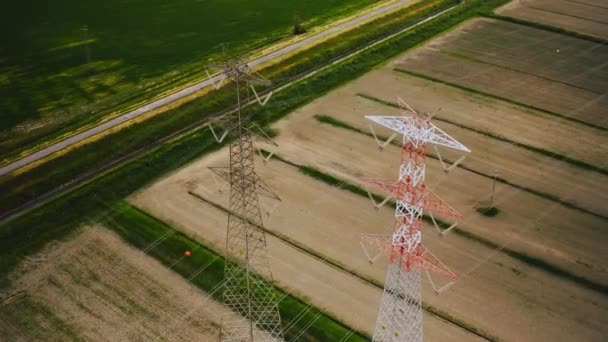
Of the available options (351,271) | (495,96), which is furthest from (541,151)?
(351,271)

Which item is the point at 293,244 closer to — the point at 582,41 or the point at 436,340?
the point at 436,340

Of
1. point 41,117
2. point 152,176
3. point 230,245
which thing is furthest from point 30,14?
point 230,245

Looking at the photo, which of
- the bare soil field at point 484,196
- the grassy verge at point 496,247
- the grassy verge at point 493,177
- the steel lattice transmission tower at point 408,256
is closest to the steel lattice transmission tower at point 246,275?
the steel lattice transmission tower at point 408,256

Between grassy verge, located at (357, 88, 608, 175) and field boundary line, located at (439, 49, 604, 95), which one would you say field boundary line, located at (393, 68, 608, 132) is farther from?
grassy verge, located at (357, 88, 608, 175)

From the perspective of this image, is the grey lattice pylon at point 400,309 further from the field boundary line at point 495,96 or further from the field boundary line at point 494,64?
the field boundary line at point 494,64

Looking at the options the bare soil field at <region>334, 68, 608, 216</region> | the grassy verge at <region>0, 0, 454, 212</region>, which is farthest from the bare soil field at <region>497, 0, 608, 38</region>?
the bare soil field at <region>334, 68, 608, 216</region>
